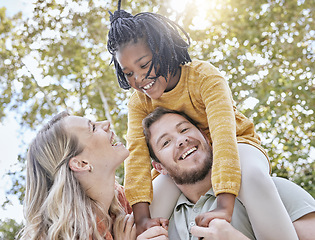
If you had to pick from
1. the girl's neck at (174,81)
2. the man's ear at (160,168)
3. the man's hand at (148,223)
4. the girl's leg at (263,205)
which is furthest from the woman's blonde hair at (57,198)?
the girl's leg at (263,205)

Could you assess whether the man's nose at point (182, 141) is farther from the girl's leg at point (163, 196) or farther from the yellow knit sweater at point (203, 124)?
the girl's leg at point (163, 196)

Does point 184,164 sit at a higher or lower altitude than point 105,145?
lower

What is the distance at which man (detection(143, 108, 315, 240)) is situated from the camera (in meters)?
1.88

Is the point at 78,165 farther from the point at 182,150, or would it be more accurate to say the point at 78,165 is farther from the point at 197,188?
the point at 197,188

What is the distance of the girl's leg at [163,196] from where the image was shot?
2.09 metres

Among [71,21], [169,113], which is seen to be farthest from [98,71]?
[169,113]

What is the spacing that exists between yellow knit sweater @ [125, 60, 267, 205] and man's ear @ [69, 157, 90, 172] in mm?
230

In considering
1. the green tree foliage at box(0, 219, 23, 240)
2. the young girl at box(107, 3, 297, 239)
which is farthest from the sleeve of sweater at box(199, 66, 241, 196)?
the green tree foliage at box(0, 219, 23, 240)

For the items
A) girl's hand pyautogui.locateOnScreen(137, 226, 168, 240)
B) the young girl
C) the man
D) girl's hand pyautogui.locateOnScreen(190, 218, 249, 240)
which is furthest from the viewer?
the man

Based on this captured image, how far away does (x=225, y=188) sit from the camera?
160 cm

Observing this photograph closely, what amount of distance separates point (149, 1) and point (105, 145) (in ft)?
15.7

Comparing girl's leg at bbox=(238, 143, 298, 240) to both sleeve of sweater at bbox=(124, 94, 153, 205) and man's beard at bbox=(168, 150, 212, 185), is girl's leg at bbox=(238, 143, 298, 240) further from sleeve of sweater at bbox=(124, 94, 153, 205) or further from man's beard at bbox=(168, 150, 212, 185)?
sleeve of sweater at bbox=(124, 94, 153, 205)

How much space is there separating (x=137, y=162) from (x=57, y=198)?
48 cm

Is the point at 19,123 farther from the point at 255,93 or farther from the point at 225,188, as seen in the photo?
the point at 225,188
